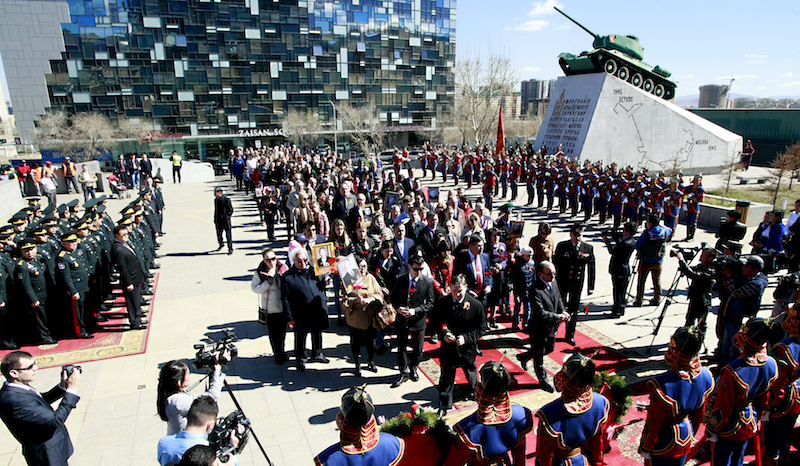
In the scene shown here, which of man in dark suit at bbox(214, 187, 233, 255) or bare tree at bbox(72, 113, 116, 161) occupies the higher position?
bare tree at bbox(72, 113, 116, 161)

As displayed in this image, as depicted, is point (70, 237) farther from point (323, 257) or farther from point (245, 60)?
point (245, 60)

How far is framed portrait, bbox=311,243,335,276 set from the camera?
7.16m

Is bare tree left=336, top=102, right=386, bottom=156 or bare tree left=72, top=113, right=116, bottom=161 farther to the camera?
bare tree left=336, top=102, right=386, bottom=156

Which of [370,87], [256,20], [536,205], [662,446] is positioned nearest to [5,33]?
[256,20]

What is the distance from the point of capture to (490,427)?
3.08 meters

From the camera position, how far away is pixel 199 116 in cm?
5872

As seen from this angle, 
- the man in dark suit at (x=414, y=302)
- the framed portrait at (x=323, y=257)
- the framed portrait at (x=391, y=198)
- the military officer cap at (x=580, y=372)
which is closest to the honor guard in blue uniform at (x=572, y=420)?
the military officer cap at (x=580, y=372)

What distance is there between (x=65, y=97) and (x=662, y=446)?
227ft

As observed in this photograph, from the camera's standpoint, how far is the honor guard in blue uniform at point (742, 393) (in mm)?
3789

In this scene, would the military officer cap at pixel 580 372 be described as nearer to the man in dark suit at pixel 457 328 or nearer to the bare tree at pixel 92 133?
the man in dark suit at pixel 457 328

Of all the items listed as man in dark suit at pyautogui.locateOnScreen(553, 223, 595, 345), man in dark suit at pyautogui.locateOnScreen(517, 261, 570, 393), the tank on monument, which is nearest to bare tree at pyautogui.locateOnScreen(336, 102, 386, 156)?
the tank on monument

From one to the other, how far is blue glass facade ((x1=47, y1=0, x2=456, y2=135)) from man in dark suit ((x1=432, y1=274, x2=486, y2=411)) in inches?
2401

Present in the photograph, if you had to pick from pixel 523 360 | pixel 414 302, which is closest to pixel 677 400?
pixel 523 360

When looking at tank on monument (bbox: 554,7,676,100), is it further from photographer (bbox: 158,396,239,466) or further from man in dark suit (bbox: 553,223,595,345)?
photographer (bbox: 158,396,239,466)
